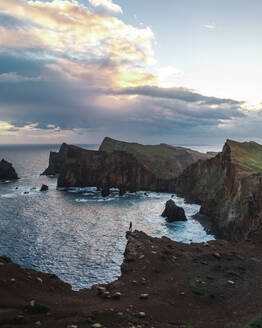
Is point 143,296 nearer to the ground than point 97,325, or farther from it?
nearer to the ground

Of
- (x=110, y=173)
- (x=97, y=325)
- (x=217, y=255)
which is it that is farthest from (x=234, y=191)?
(x=110, y=173)

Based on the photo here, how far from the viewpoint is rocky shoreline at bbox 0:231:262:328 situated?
47.7ft

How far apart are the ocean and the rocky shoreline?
18.6m

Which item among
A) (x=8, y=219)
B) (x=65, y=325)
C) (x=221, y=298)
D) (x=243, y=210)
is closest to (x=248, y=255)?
(x=221, y=298)

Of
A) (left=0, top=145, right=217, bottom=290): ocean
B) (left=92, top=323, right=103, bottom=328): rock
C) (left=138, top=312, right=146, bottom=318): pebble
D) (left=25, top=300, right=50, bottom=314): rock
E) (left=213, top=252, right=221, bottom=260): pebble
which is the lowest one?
(left=0, top=145, right=217, bottom=290): ocean

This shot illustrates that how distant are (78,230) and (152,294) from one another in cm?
5081

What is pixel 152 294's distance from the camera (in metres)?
21.8

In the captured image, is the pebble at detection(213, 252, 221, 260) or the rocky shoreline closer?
the rocky shoreline

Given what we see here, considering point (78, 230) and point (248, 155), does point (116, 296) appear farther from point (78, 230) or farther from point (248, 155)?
point (248, 155)

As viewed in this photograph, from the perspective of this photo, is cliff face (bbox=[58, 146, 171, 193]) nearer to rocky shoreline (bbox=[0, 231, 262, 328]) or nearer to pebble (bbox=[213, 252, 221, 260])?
pebble (bbox=[213, 252, 221, 260])

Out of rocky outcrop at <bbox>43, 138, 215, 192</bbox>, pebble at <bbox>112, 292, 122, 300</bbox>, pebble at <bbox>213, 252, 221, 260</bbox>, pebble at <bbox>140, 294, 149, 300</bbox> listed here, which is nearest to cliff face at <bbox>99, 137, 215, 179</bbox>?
rocky outcrop at <bbox>43, 138, 215, 192</bbox>

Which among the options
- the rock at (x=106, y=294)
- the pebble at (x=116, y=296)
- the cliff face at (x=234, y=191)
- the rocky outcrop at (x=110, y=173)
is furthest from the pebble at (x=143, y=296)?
the rocky outcrop at (x=110, y=173)

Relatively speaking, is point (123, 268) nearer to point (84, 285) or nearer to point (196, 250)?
point (196, 250)

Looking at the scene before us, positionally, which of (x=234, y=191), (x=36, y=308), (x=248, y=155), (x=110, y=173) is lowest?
(x=36, y=308)
